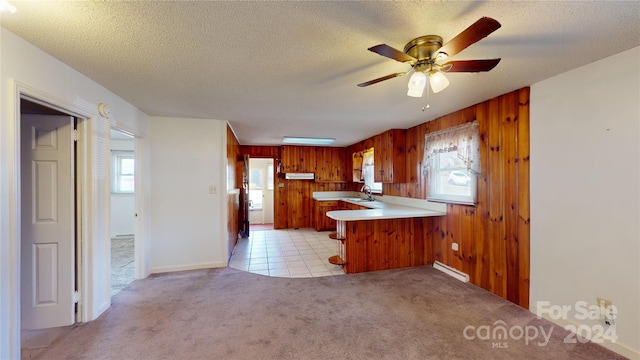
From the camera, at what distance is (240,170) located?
5.76 m

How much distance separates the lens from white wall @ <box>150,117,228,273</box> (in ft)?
11.5

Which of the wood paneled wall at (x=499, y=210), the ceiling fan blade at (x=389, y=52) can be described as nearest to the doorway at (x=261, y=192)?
the wood paneled wall at (x=499, y=210)

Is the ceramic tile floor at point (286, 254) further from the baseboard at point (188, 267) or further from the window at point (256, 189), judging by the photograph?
the window at point (256, 189)

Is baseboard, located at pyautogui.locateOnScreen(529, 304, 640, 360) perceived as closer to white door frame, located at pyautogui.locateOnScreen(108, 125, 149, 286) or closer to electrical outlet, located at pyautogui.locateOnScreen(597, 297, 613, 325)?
electrical outlet, located at pyautogui.locateOnScreen(597, 297, 613, 325)

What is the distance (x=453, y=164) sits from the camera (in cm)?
335

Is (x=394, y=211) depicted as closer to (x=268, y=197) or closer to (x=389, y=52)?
(x=389, y=52)

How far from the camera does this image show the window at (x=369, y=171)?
5501 mm

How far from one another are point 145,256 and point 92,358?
1.68 m

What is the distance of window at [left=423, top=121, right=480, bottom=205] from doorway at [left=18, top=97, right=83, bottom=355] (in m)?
4.29

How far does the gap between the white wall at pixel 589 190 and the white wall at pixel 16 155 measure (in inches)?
167

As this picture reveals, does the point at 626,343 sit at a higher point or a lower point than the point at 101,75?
lower

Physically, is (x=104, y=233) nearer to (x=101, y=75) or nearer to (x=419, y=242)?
(x=101, y=75)

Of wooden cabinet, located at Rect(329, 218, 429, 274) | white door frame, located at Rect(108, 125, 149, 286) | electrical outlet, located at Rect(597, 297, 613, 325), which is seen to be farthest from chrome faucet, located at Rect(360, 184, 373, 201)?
white door frame, located at Rect(108, 125, 149, 286)

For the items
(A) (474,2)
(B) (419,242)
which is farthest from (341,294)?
(A) (474,2)
